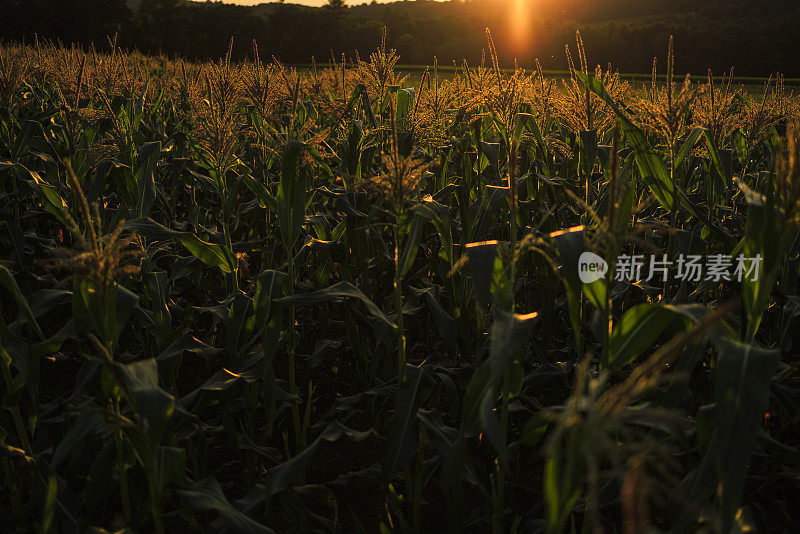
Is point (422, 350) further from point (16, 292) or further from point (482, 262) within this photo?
point (16, 292)

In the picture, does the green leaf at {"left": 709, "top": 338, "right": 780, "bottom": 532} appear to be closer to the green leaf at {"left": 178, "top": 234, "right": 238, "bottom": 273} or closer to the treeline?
the green leaf at {"left": 178, "top": 234, "right": 238, "bottom": 273}

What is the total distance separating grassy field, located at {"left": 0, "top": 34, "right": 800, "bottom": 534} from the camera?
58.1 inches

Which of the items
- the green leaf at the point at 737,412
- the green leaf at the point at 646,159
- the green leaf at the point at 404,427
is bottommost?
the green leaf at the point at 404,427

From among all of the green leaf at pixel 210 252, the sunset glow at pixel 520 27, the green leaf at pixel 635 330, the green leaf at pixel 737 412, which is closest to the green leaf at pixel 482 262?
the green leaf at pixel 635 330

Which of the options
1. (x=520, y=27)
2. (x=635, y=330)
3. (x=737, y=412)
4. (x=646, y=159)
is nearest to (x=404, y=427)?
(x=635, y=330)

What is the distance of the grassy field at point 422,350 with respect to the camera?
147 centimetres

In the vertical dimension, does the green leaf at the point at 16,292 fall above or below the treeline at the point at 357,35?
below

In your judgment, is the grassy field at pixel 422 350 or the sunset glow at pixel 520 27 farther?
the sunset glow at pixel 520 27

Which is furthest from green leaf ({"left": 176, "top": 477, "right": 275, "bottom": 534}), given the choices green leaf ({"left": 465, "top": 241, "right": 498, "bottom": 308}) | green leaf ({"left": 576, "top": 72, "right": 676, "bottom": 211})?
green leaf ({"left": 576, "top": 72, "right": 676, "bottom": 211})

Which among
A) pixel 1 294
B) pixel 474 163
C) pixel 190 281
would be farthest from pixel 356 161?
pixel 1 294

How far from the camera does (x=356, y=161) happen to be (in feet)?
11.2

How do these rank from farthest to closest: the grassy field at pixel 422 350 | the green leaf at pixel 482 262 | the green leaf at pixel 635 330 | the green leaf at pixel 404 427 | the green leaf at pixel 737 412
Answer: the green leaf at pixel 404 427 → the green leaf at pixel 482 262 → the green leaf at pixel 635 330 → the grassy field at pixel 422 350 → the green leaf at pixel 737 412

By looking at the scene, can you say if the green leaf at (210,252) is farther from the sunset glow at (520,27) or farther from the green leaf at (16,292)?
the sunset glow at (520,27)

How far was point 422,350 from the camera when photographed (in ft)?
12.8
